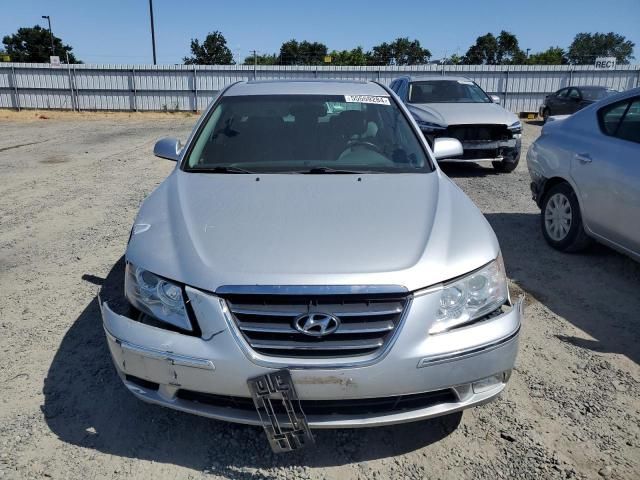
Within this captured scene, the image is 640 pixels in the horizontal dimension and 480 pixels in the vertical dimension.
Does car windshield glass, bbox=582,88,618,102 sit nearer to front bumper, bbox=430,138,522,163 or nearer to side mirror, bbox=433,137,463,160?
front bumper, bbox=430,138,522,163

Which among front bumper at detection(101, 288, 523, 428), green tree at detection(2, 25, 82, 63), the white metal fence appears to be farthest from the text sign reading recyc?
green tree at detection(2, 25, 82, 63)

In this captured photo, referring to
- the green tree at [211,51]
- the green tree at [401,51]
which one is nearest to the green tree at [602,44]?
the green tree at [401,51]

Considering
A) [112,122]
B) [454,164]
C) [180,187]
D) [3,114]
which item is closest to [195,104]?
[112,122]

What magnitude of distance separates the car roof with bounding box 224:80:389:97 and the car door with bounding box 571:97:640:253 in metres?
1.93

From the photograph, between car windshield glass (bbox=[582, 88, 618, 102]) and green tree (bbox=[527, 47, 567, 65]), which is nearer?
car windshield glass (bbox=[582, 88, 618, 102])

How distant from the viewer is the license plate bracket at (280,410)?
2.01 m

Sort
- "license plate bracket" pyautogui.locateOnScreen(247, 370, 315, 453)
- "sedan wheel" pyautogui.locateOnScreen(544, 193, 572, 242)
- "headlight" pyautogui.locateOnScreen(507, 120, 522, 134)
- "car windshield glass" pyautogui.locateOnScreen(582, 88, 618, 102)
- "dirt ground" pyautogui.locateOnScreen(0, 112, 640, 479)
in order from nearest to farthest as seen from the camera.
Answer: "license plate bracket" pyautogui.locateOnScreen(247, 370, 315, 453), "dirt ground" pyautogui.locateOnScreen(0, 112, 640, 479), "sedan wheel" pyautogui.locateOnScreen(544, 193, 572, 242), "headlight" pyautogui.locateOnScreen(507, 120, 522, 134), "car windshield glass" pyautogui.locateOnScreen(582, 88, 618, 102)

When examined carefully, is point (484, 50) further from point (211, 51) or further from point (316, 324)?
point (316, 324)

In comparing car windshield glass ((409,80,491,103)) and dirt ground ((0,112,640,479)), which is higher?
Result: car windshield glass ((409,80,491,103))

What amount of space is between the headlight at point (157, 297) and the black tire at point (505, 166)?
8084mm

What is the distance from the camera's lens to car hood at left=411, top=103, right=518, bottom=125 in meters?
8.62

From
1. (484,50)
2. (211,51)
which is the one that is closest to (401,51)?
(484,50)

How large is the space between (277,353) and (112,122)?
2099 cm

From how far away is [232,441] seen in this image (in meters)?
2.44
